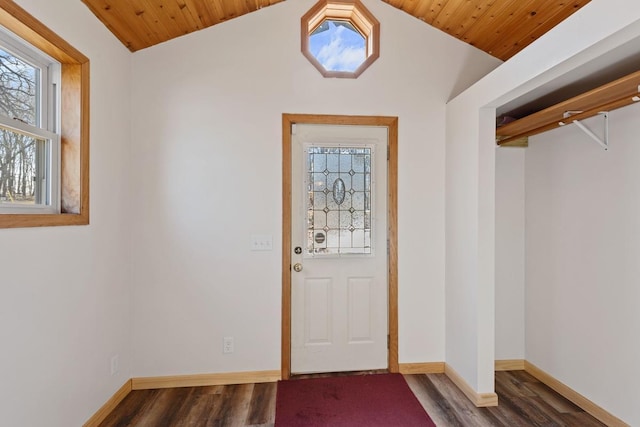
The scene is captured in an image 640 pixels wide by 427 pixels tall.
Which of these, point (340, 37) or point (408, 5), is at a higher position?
point (408, 5)

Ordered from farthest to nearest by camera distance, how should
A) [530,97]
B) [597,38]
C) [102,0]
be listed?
[530,97]
[102,0]
[597,38]

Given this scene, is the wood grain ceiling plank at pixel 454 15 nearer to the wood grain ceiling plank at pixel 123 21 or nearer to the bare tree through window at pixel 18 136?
the wood grain ceiling plank at pixel 123 21

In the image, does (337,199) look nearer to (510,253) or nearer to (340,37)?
(340,37)

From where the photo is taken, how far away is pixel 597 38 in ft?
4.70

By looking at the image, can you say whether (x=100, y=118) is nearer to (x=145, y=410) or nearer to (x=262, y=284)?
(x=262, y=284)

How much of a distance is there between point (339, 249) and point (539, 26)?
7.32 ft

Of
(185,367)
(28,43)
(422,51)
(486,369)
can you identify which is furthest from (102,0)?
(486,369)

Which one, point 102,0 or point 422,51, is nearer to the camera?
point 102,0

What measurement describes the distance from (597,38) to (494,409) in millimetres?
2285

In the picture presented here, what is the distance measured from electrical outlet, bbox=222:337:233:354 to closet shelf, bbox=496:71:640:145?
2680mm

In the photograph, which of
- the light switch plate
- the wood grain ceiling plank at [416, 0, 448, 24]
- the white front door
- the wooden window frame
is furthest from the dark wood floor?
the wood grain ceiling plank at [416, 0, 448, 24]

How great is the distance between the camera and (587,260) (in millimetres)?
2346

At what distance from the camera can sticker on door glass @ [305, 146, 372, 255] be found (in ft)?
9.21

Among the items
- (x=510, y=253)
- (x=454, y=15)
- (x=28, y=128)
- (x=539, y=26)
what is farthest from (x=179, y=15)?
(x=510, y=253)
